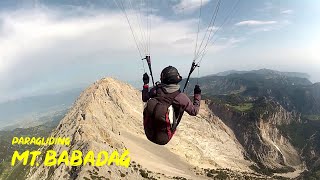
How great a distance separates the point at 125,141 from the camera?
67938 mm

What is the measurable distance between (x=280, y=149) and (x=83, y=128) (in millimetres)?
152746

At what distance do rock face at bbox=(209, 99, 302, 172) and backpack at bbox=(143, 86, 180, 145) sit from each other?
147m

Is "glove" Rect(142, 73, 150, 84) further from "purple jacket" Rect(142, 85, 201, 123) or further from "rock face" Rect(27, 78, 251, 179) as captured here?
"rock face" Rect(27, 78, 251, 179)

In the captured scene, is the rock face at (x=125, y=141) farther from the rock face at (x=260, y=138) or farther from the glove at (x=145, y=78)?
the rock face at (x=260, y=138)

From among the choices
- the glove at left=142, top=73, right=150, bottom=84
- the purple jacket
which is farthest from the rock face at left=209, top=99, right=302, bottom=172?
the purple jacket

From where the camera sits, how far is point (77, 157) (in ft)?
129

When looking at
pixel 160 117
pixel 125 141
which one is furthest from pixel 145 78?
pixel 125 141

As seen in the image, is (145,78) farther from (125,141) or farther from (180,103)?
(125,141)

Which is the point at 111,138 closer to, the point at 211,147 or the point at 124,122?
the point at 124,122

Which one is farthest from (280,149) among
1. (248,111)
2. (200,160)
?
(200,160)

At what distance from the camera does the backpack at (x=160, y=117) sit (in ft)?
38.3

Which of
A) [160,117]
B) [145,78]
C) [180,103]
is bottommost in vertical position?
[160,117]

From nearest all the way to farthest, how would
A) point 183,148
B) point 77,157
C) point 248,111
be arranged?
point 77,157 < point 183,148 < point 248,111

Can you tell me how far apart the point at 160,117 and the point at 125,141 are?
5769 cm
